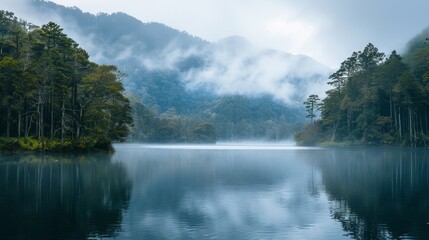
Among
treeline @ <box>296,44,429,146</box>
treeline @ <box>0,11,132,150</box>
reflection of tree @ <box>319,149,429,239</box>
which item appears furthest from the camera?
treeline @ <box>296,44,429,146</box>

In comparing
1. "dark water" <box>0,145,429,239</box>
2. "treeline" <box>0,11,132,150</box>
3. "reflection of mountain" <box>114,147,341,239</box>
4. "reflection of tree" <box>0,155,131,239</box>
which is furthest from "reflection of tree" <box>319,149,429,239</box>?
"treeline" <box>0,11,132,150</box>

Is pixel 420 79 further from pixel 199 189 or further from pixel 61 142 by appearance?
pixel 199 189

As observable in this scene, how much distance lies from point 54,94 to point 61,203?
4810cm

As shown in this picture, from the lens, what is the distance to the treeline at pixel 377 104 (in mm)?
97438

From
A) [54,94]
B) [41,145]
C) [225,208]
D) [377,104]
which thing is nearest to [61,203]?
[225,208]

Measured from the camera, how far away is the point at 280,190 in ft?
90.2

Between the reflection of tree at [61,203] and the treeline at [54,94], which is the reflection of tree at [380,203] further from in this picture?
the treeline at [54,94]

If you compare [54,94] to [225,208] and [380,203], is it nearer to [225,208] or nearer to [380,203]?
[225,208]

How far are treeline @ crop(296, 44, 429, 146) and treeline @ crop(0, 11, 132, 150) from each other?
60.9 metres

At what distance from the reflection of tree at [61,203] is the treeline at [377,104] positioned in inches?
3189

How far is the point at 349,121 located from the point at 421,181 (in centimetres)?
8442

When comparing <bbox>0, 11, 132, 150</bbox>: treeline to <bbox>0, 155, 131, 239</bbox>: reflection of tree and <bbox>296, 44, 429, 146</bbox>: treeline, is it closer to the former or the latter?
<bbox>0, 155, 131, 239</bbox>: reflection of tree

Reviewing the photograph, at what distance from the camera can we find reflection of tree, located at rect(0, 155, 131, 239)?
1554 cm

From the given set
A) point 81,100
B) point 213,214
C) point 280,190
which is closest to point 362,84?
point 81,100
